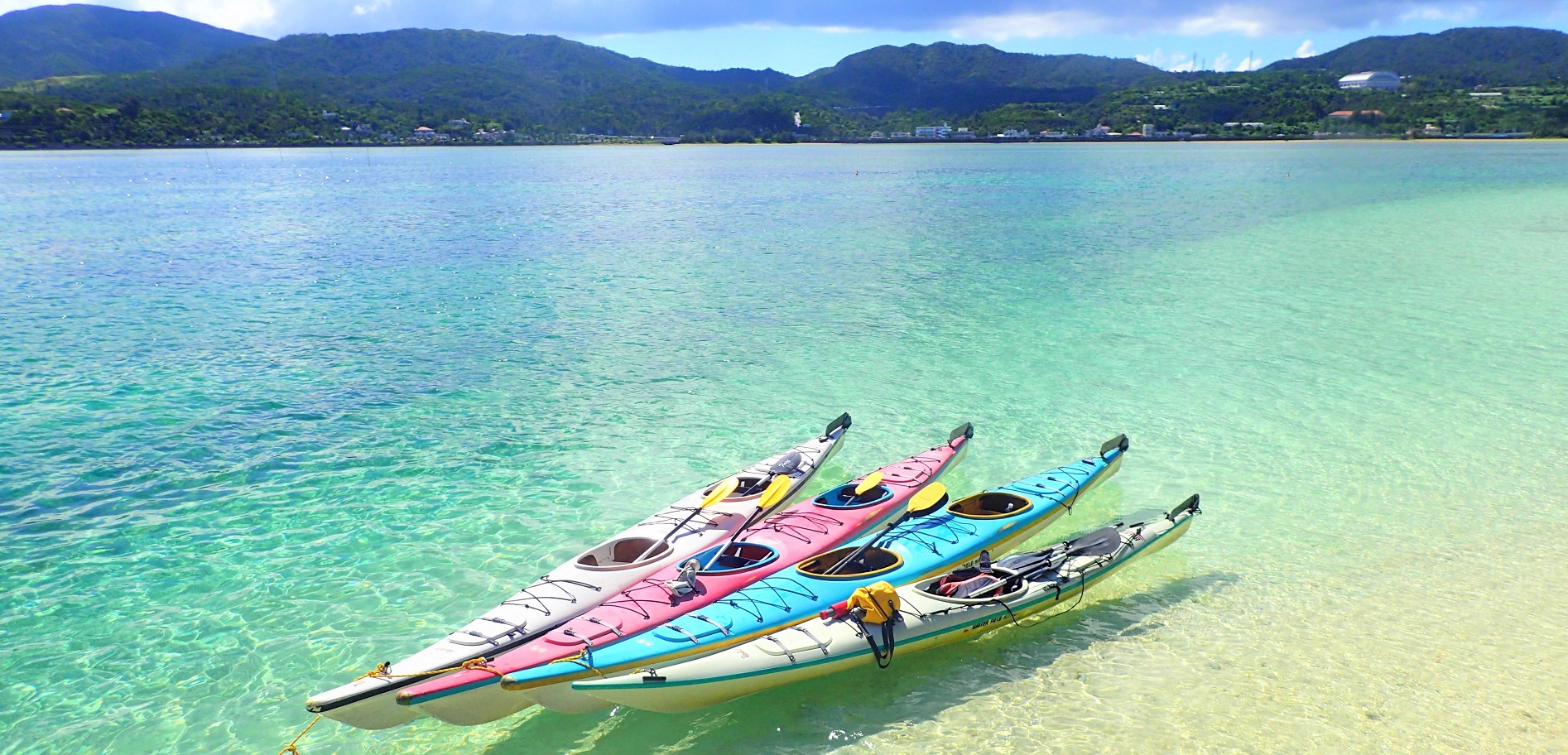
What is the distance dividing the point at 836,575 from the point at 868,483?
2.40m

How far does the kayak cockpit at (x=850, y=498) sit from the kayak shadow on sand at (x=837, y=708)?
231 centimetres

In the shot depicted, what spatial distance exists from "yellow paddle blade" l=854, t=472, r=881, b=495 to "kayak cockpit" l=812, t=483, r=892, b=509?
24 millimetres

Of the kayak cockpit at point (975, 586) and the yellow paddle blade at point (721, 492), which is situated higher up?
the yellow paddle blade at point (721, 492)

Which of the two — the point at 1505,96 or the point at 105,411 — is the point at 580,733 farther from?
the point at 1505,96

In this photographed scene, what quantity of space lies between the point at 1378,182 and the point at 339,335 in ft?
242

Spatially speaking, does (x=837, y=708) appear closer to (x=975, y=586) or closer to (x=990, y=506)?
(x=975, y=586)

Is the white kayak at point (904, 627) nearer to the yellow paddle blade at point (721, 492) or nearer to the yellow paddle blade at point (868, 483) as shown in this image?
the yellow paddle blade at point (868, 483)

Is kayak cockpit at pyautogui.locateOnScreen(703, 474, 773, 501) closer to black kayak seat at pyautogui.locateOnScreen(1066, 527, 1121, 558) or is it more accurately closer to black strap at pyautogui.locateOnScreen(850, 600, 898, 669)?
black strap at pyautogui.locateOnScreen(850, 600, 898, 669)

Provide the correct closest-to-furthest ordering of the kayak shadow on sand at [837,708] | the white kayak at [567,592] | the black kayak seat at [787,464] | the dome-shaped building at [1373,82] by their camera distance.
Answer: the white kayak at [567,592]
the kayak shadow on sand at [837,708]
the black kayak seat at [787,464]
the dome-shaped building at [1373,82]

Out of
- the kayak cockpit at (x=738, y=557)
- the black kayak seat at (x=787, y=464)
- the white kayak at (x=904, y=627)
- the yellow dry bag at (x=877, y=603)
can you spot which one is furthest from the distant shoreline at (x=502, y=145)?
the yellow dry bag at (x=877, y=603)

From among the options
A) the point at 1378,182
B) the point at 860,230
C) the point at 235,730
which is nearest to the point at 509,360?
the point at 235,730

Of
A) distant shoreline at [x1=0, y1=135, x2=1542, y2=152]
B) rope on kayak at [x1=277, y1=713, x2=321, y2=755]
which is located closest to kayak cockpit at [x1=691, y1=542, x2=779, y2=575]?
rope on kayak at [x1=277, y1=713, x2=321, y2=755]

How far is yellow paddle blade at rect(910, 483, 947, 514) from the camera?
1078cm

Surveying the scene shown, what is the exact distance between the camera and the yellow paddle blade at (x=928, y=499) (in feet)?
35.4
